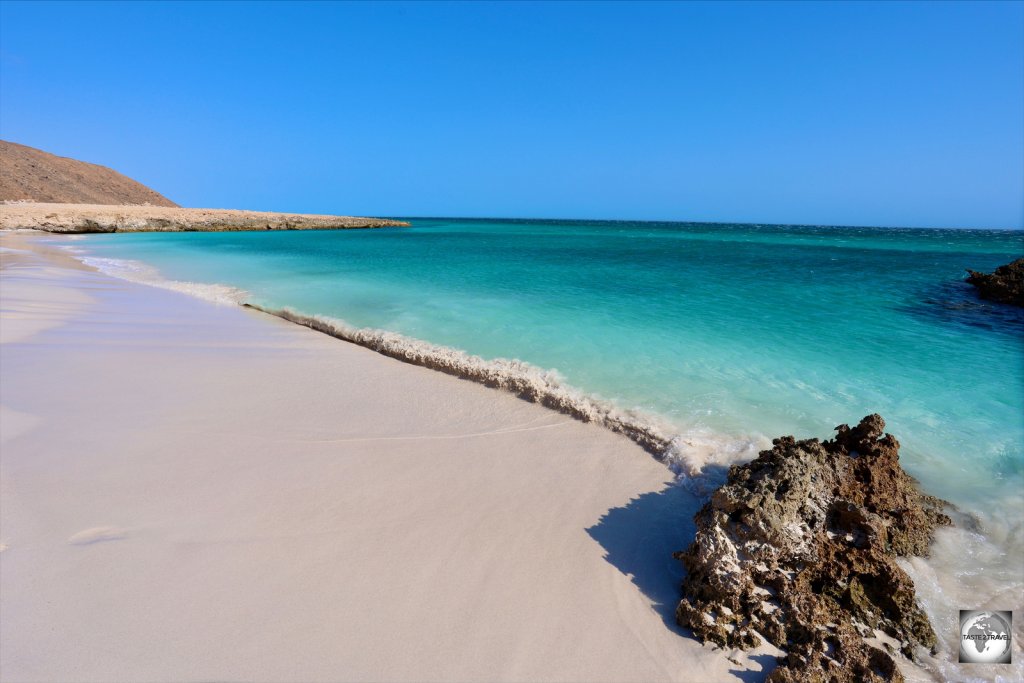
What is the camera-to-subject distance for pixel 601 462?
3.70m

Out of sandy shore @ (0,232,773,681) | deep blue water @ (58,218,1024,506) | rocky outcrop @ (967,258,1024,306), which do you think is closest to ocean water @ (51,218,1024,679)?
deep blue water @ (58,218,1024,506)

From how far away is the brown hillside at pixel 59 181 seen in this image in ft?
187

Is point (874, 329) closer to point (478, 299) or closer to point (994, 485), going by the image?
point (994, 485)

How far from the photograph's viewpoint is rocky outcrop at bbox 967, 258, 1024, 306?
1177cm

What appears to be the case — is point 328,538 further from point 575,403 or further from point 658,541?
point 575,403

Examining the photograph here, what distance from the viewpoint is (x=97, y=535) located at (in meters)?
2.79

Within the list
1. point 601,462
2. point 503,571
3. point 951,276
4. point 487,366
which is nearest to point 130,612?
point 503,571

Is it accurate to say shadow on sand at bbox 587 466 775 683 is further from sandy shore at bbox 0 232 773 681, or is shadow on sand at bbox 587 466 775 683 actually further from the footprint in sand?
the footprint in sand

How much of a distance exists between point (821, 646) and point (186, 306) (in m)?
10.9

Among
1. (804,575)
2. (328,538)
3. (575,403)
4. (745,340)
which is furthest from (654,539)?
(745,340)

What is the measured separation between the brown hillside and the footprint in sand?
2958 inches

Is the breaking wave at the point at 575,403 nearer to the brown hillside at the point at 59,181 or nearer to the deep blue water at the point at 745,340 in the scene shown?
the deep blue water at the point at 745,340

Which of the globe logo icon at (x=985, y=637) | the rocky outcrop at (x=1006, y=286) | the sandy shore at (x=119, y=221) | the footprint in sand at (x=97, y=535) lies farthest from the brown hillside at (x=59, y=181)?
the rocky outcrop at (x=1006, y=286)

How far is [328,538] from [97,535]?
53.7 inches
